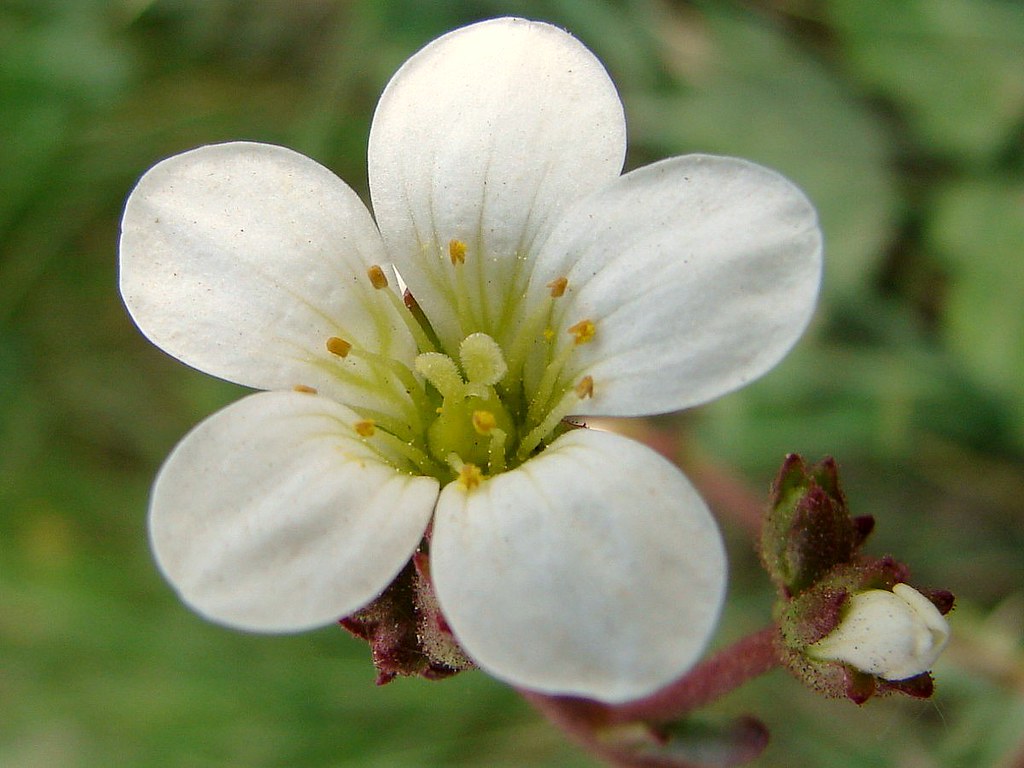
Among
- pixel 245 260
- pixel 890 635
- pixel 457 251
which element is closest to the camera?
pixel 890 635

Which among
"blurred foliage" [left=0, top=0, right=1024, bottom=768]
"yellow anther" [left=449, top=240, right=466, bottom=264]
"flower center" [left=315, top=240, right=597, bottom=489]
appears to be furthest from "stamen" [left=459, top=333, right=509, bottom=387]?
"blurred foliage" [left=0, top=0, right=1024, bottom=768]

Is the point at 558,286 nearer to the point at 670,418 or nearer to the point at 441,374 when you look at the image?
the point at 441,374

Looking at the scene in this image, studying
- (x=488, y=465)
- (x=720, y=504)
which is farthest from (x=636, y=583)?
(x=720, y=504)

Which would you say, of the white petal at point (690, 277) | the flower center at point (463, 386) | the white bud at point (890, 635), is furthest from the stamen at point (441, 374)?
the white bud at point (890, 635)

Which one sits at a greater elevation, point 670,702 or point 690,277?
point 690,277

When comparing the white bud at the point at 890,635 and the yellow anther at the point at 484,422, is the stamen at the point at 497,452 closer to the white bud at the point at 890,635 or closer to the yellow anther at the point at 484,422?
the yellow anther at the point at 484,422

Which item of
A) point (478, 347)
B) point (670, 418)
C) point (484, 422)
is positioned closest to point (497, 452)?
point (484, 422)

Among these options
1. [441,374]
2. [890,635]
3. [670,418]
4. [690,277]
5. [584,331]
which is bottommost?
[670,418]
